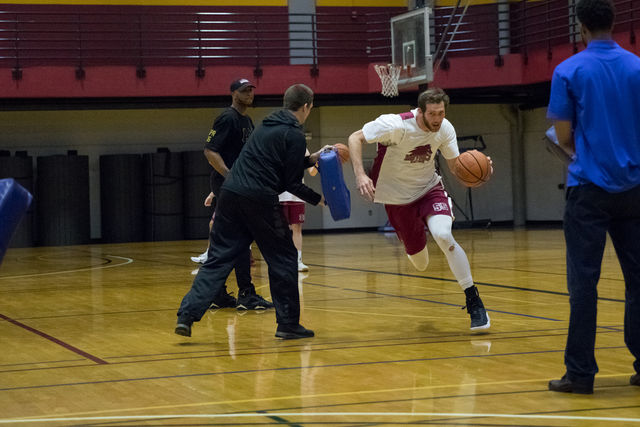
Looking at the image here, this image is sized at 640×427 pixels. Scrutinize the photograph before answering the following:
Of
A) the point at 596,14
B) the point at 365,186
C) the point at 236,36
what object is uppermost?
the point at 236,36

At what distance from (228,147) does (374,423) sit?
14.0ft

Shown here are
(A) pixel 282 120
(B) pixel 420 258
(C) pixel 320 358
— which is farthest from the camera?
(B) pixel 420 258

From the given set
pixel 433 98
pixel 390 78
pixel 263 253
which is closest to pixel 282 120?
pixel 263 253

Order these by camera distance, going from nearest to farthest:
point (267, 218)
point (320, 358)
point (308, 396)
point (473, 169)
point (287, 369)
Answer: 1. point (308, 396)
2. point (287, 369)
3. point (320, 358)
4. point (267, 218)
5. point (473, 169)

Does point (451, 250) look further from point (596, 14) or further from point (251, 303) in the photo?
point (596, 14)

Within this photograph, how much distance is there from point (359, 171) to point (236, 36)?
582 inches

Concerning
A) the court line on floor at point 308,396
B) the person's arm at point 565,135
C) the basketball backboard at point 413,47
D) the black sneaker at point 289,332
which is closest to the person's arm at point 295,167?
the black sneaker at point 289,332

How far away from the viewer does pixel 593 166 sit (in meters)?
4.14

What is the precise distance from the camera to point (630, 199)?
4145 mm

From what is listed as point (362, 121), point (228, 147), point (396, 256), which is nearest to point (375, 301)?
point (228, 147)

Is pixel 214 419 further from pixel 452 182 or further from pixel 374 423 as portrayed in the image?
pixel 452 182

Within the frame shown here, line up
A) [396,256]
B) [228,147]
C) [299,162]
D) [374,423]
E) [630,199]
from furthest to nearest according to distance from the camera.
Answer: [396,256] < [228,147] < [299,162] < [630,199] < [374,423]

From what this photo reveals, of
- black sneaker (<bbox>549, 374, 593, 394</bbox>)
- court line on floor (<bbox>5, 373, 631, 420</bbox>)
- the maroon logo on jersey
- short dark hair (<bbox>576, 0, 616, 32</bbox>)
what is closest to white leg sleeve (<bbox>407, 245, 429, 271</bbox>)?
the maroon logo on jersey

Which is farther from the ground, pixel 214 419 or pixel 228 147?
pixel 228 147
